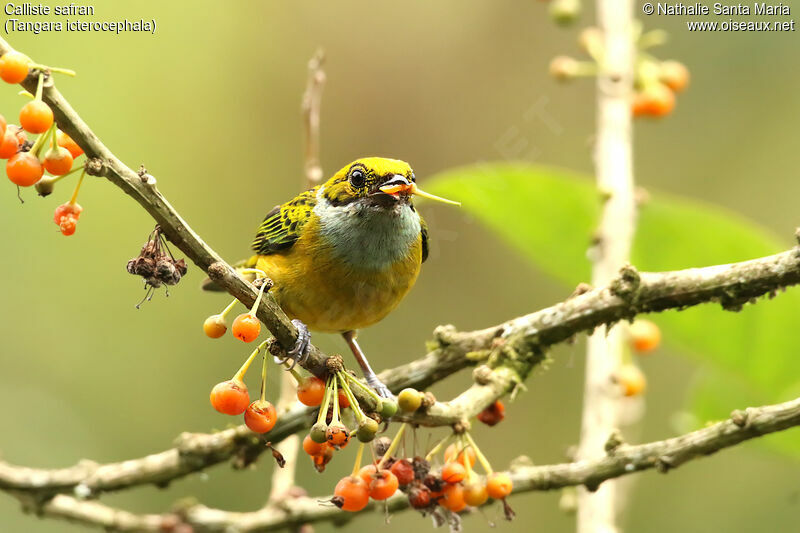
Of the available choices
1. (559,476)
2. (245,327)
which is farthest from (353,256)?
(245,327)

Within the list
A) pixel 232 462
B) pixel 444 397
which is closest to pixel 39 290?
pixel 444 397

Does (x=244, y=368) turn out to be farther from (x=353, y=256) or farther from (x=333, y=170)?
(x=333, y=170)

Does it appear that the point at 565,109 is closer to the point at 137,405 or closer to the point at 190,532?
the point at 137,405

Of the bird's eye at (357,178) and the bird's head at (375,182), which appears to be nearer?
the bird's head at (375,182)

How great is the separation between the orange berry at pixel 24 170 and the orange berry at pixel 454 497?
5.13 ft

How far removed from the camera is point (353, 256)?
12.4 feet

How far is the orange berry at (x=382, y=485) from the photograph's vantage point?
103 inches

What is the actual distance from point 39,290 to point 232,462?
221 inches

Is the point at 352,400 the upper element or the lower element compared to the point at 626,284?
lower

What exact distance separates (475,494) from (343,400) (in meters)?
0.53

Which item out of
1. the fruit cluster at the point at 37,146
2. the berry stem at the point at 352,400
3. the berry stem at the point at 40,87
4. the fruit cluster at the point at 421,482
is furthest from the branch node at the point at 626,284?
the berry stem at the point at 40,87

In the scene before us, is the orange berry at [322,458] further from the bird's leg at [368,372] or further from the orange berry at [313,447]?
the bird's leg at [368,372]

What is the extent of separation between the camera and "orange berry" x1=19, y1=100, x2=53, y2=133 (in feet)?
6.34

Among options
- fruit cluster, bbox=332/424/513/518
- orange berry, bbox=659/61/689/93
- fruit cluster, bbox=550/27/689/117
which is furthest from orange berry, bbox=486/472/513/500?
orange berry, bbox=659/61/689/93
